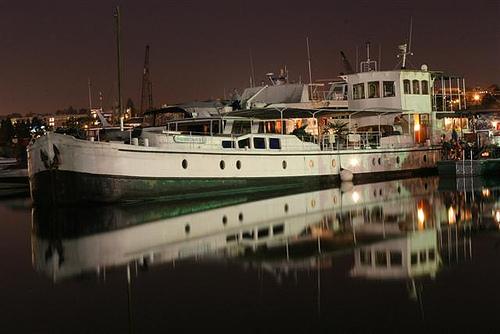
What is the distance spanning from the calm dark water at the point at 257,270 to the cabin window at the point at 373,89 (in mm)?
20625

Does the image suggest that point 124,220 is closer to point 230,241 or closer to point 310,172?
point 230,241

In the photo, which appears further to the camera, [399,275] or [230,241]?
[230,241]

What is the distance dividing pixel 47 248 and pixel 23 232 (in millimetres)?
4261

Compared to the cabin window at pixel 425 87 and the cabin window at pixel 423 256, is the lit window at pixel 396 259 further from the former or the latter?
the cabin window at pixel 425 87

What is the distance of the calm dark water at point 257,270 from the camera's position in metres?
10.3

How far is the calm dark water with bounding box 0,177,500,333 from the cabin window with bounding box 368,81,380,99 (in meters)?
20.6

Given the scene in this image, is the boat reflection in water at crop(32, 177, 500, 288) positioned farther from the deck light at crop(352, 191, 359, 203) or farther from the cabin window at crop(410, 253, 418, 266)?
the deck light at crop(352, 191, 359, 203)

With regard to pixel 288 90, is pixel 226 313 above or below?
below

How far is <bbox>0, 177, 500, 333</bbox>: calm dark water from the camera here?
1033 cm

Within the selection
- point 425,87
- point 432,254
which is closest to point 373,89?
point 425,87

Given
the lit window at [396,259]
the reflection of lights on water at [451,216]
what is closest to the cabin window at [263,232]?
the lit window at [396,259]

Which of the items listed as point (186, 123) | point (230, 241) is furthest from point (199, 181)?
point (230, 241)

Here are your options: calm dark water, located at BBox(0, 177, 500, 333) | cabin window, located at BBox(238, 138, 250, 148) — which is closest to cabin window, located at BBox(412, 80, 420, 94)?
cabin window, located at BBox(238, 138, 250, 148)

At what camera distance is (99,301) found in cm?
1182
